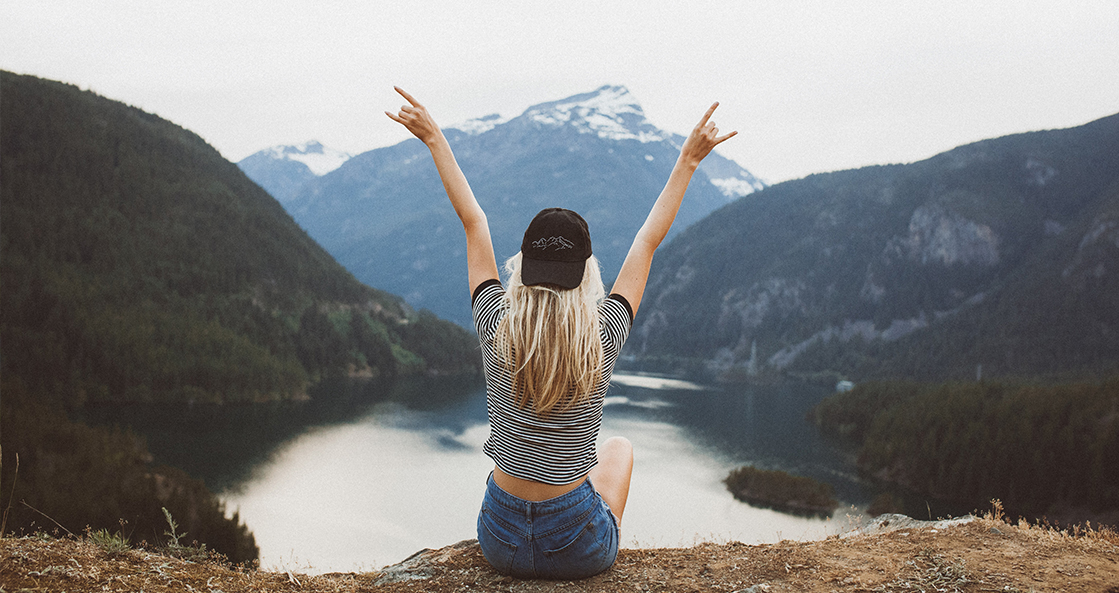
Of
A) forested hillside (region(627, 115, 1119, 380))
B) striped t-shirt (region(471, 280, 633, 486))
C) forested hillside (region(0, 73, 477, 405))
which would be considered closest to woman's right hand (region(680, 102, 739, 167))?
striped t-shirt (region(471, 280, 633, 486))

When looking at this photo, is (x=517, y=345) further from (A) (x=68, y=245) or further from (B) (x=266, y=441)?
(A) (x=68, y=245)

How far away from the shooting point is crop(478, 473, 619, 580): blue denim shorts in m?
3.79

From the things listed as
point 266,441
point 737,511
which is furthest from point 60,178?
point 737,511

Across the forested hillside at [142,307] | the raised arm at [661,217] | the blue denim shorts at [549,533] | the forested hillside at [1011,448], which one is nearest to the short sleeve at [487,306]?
the raised arm at [661,217]

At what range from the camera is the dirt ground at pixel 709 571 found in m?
4.18

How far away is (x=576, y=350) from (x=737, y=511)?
124 feet

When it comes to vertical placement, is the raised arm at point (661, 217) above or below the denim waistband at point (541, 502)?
above

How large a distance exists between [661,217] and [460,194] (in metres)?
1.12

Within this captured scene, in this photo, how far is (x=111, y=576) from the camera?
417cm

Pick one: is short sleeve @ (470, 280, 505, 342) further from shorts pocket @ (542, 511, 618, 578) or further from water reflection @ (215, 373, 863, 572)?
water reflection @ (215, 373, 863, 572)

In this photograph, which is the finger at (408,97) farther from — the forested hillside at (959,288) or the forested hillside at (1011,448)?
the forested hillside at (959,288)

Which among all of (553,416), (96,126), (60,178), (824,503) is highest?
(96,126)

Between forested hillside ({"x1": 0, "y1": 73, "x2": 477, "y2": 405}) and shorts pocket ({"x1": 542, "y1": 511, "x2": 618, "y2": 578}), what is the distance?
50027 millimetres

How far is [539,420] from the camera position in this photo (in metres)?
3.54
